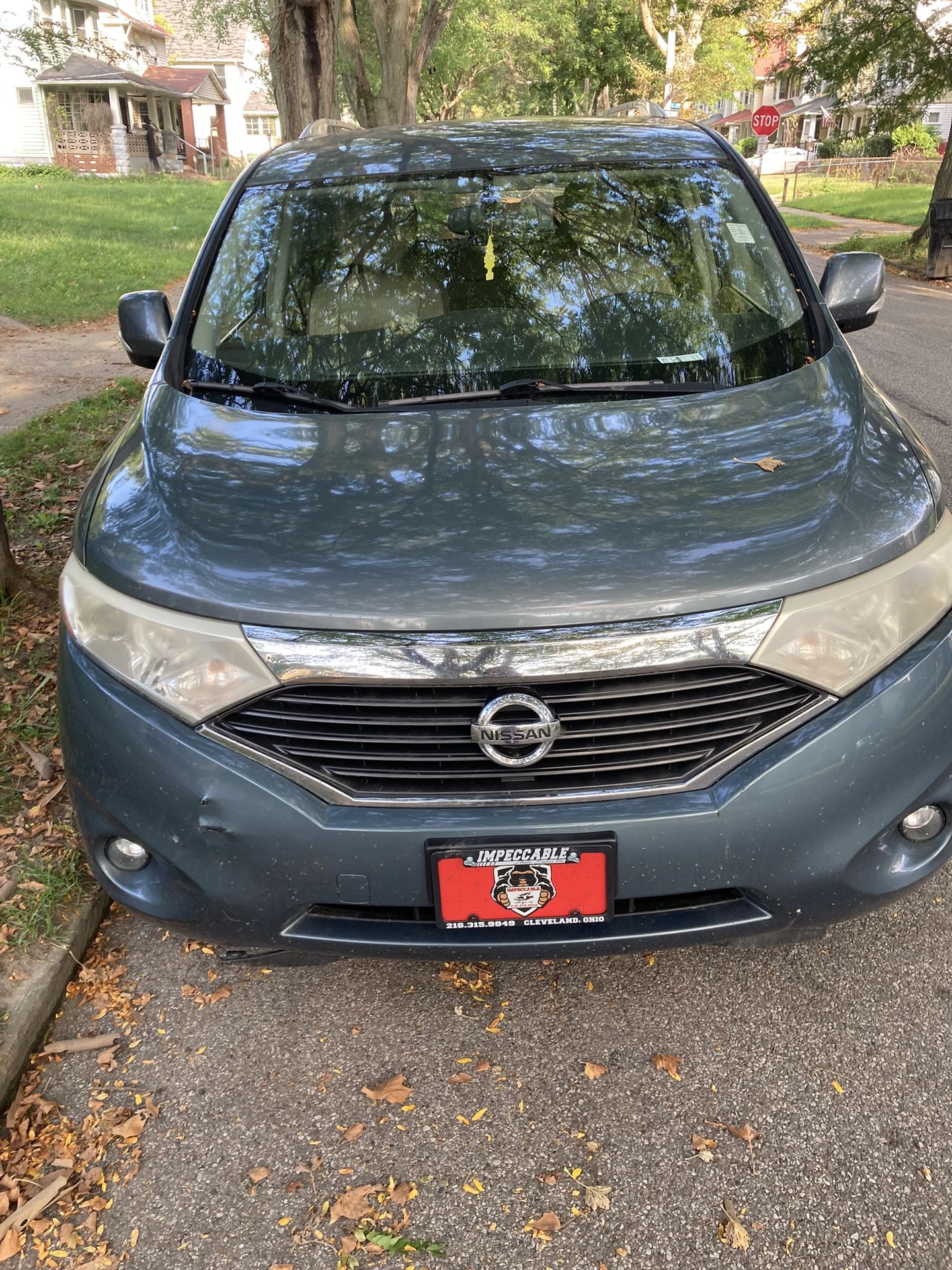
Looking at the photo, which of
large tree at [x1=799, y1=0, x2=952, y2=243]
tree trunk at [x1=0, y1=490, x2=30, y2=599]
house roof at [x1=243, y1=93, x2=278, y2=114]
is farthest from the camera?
house roof at [x1=243, y1=93, x2=278, y2=114]

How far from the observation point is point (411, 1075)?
2.24 m

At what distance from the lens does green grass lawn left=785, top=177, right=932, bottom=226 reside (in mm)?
25125

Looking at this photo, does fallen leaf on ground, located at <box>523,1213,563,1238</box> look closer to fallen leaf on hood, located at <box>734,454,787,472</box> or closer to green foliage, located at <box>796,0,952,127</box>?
fallen leaf on hood, located at <box>734,454,787,472</box>

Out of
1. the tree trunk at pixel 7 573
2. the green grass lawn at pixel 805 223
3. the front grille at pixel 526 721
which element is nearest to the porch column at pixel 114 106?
the green grass lawn at pixel 805 223

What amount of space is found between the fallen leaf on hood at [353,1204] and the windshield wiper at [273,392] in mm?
1717

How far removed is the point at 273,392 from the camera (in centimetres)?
262

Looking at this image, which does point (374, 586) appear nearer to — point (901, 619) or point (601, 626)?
point (601, 626)

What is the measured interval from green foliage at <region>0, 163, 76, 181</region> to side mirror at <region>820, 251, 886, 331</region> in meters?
35.8

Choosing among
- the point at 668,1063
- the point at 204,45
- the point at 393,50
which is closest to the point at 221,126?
the point at 204,45

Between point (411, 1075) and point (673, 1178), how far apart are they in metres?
0.59

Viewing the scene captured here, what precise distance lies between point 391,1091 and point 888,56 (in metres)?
19.4

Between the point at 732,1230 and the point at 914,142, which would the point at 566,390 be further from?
the point at 914,142

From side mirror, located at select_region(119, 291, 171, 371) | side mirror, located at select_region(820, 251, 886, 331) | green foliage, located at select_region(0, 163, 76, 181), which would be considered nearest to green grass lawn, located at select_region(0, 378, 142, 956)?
side mirror, located at select_region(119, 291, 171, 371)

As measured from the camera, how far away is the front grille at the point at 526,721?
186 cm
